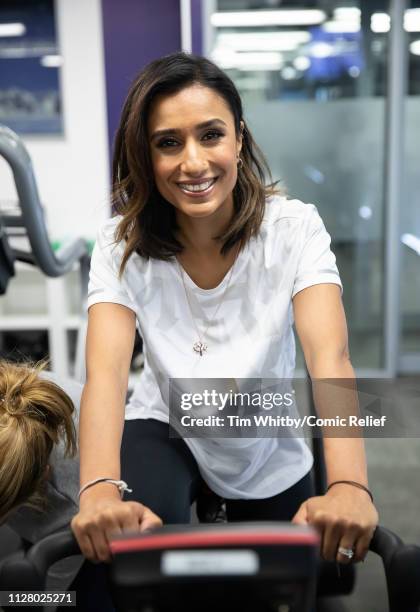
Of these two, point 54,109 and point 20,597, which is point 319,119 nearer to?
point 54,109

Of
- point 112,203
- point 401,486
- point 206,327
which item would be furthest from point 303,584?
point 401,486

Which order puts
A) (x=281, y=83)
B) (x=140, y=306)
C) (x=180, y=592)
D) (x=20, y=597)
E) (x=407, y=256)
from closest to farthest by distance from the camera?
(x=180, y=592), (x=20, y=597), (x=140, y=306), (x=281, y=83), (x=407, y=256)

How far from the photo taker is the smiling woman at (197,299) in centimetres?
113

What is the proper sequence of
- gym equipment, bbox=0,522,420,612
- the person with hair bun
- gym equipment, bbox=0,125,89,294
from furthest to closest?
A: gym equipment, bbox=0,125,89,294
the person with hair bun
gym equipment, bbox=0,522,420,612

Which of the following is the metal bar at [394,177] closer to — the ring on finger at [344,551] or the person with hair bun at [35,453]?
the person with hair bun at [35,453]

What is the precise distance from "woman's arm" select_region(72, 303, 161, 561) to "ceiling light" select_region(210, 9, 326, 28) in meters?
3.01

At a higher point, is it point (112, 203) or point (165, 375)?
point (112, 203)

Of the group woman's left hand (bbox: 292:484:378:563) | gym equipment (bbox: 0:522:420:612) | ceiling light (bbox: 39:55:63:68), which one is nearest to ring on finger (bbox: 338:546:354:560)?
woman's left hand (bbox: 292:484:378:563)

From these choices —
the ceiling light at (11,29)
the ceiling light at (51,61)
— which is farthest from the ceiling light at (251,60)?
the ceiling light at (11,29)

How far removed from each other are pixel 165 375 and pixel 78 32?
125 inches

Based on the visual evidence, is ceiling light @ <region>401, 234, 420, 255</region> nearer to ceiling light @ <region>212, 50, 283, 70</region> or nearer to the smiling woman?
ceiling light @ <region>212, 50, 283, 70</region>

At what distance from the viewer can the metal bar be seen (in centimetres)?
377

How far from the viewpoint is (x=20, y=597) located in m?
0.80

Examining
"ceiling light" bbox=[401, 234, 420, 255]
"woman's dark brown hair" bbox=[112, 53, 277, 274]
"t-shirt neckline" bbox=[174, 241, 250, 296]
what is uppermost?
"woman's dark brown hair" bbox=[112, 53, 277, 274]
